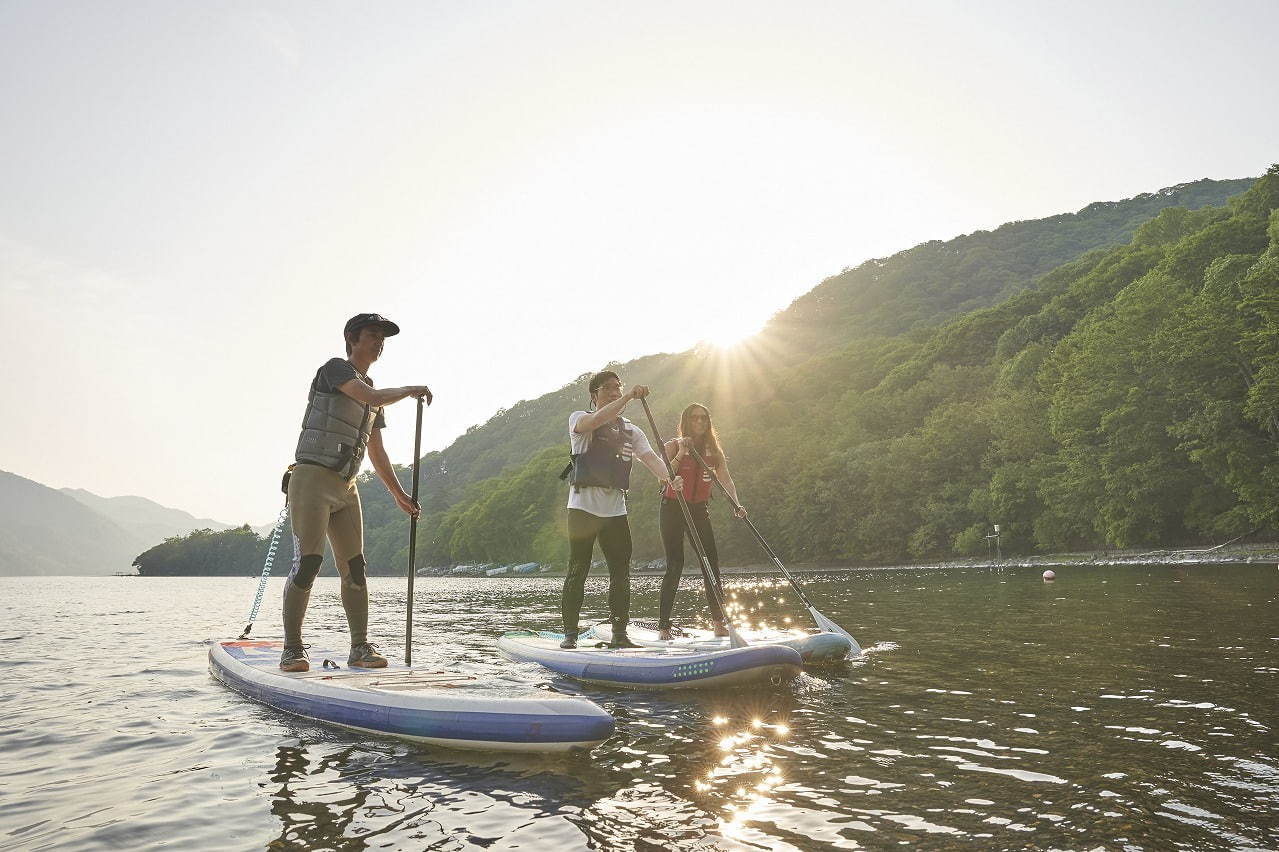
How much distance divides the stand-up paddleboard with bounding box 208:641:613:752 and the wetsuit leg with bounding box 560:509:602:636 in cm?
262

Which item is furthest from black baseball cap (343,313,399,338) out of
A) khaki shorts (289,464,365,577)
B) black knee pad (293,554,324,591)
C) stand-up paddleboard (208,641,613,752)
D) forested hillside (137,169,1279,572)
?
forested hillside (137,169,1279,572)

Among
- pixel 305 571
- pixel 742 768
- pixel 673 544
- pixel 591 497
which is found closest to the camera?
pixel 742 768

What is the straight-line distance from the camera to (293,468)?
7.82 metres

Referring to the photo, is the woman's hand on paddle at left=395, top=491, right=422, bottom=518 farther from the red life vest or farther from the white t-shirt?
the red life vest

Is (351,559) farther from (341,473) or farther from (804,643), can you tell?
(804,643)

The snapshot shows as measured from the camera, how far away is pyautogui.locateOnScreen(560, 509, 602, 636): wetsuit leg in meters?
9.87

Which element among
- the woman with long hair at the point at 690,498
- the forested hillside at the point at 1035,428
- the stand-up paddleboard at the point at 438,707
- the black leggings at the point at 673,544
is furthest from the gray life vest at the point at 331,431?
the forested hillside at the point at 1035,428

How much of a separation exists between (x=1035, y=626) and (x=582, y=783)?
12.3 metres

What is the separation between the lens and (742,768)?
5.54 meters

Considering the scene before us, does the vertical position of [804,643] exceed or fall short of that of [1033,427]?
it falls short

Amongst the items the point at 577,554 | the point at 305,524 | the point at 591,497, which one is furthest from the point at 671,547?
the point at 305,524

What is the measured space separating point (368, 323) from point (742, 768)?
555 cm

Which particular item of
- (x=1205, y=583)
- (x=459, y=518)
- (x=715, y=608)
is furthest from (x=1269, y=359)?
(x=459, y=518)

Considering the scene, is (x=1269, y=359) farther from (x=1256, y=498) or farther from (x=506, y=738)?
(x=506, y=738)
